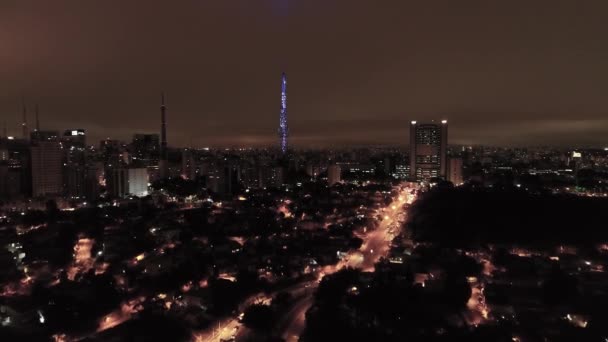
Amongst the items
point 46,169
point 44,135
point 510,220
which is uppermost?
point 44,135

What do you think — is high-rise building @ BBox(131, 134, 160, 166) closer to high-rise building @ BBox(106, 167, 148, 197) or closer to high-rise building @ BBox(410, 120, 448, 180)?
high-rise building @ BBox(106, 167, 148, 197)

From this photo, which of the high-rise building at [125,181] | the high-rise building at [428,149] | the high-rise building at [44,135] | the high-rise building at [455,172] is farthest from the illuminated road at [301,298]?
the high-rise building at [44,135]

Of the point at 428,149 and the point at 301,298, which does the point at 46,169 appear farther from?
the point at 428,149

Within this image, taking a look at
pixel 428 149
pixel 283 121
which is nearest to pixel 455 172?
pixel 428 149

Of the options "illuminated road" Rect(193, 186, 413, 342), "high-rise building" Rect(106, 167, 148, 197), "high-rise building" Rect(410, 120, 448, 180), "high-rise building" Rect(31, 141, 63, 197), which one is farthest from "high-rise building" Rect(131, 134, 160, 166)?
"illuminated road" Rect(193, 186, 413, 342)

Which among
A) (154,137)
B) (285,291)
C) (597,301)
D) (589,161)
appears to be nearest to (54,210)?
(285,291)

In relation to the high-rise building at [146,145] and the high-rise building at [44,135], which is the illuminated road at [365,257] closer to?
the high-rise building at [44,135]
